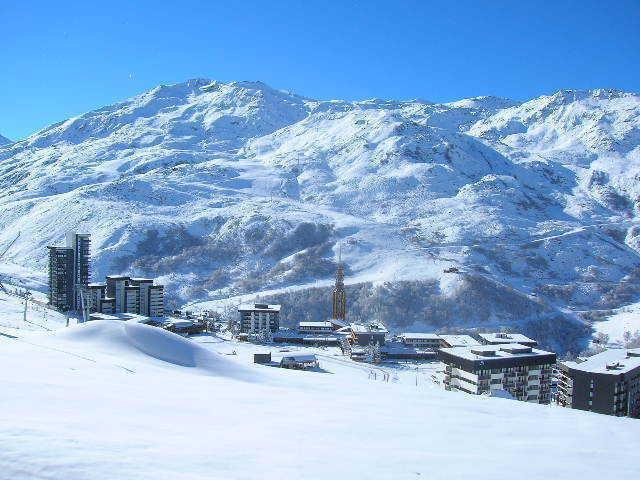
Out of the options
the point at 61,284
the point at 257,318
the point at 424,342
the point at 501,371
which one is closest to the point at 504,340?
the point at 501,371

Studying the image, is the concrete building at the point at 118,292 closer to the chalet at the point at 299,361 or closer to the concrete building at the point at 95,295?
the concrete building at the point at 95,295

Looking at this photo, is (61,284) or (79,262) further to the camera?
(79,262)

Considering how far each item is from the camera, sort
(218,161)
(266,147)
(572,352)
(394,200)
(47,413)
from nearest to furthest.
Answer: (47,413), (572,352), (394,200), (218,161), (266,147)

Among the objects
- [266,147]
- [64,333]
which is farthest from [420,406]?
[266,147]

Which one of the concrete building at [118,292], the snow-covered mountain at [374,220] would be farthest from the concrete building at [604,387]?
the concrete building at [118,292]

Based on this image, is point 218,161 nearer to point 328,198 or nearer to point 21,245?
point 328,198

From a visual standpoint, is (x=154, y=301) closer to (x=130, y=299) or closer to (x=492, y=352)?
(x=130, y=299)
